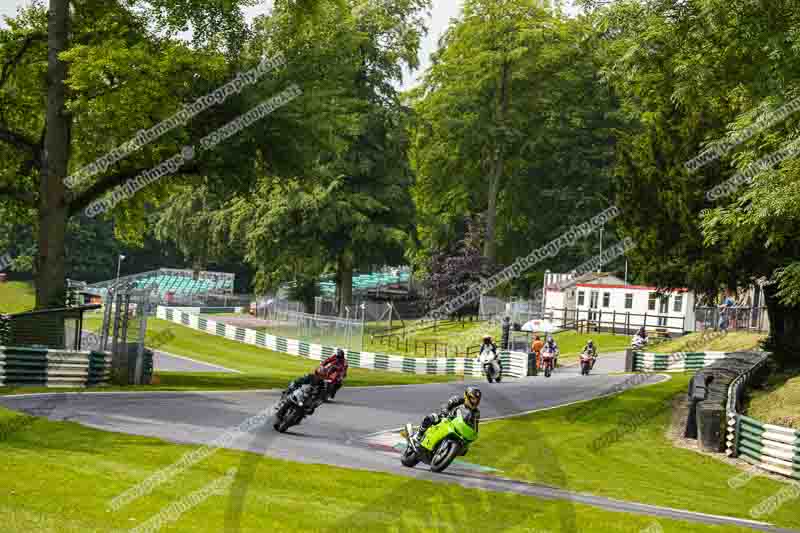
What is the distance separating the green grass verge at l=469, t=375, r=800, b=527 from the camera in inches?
677

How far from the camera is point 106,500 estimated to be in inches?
440

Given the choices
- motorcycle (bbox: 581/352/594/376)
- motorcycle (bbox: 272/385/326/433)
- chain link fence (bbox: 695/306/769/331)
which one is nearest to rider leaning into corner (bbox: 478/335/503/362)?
motorcycle (bbox: 581/352/594/376)

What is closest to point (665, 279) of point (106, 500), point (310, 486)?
point (310, 486)

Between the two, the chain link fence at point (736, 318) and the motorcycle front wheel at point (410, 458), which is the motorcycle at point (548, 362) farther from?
the motorcycle front wheel at point (410, 458)

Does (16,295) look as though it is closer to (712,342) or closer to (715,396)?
(712,342)

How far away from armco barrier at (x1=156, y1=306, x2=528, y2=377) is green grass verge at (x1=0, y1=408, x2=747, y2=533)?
2948 centimetres

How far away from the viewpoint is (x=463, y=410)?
16.3 meters

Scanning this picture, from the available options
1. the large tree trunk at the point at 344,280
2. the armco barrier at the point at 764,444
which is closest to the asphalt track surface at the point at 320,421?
the armco barrier at the point at 764,444

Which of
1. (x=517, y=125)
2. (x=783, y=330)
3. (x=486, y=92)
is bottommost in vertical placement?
(x=783, y=330)

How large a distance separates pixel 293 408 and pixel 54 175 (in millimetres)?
12865

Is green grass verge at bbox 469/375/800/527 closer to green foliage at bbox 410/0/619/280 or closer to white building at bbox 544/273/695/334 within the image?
white building at bbox 544/273/695/334

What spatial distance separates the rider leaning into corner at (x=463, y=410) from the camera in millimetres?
16094

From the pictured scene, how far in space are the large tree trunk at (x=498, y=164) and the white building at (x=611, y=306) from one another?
648 centimetres

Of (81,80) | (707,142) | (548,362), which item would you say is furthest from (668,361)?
(81,80)
